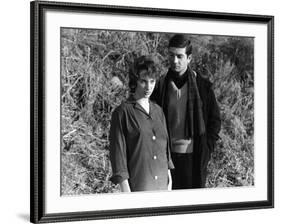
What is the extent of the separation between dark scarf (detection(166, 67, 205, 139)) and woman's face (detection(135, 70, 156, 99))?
0.37ft

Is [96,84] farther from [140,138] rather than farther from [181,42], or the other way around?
[181,42]

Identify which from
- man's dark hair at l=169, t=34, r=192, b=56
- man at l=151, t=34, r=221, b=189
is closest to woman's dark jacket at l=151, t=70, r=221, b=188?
man at l=151, t=34, r=221, b=189

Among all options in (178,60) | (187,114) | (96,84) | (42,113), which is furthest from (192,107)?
(42,113)

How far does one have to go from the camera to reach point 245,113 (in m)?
2.88

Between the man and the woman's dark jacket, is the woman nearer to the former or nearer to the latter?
the man

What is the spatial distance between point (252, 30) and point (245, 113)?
1.07 feet

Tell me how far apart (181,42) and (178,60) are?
0.22 ft

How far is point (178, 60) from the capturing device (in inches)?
108

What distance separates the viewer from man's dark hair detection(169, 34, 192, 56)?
8.92 ft

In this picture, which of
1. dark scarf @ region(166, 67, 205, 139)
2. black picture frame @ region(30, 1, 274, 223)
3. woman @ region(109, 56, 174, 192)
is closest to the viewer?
black picture frame @ region(30, 1, 274, 223)

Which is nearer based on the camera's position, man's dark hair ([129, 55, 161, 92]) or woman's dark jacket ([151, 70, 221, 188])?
man's dark hair ([129, 55, 161, 92])

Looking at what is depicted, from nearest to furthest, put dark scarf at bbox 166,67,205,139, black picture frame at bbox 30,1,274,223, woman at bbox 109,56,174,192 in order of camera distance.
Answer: black picture frame at bbox 30,1,274,223, woman at bbox 109,56,174,192, dark scarf at bbox 166,67,205,139

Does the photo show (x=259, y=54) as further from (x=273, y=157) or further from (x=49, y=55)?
(x=49, y=55)

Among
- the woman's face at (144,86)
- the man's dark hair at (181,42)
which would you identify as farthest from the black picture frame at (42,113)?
the woman's face at (144,86)
